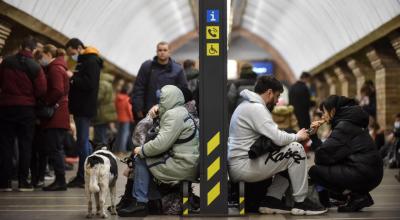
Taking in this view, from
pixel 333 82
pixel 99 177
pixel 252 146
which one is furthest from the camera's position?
pixel 333 82

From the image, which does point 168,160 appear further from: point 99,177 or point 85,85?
point 85,85

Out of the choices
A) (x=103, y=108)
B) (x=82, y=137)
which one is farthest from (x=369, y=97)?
(x=82, y=137)

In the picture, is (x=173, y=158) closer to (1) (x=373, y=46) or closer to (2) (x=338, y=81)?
(1) (x=373, y=46)

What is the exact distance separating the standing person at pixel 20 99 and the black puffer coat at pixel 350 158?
4.31 metres

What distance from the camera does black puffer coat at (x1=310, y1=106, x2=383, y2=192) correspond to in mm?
11750

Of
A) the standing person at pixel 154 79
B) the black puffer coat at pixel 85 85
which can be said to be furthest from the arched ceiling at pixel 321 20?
the black puffer coat at pixel 85 85

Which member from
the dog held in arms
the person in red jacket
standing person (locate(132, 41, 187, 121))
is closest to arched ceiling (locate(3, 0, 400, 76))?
the person in red jacket

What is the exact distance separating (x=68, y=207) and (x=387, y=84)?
1447cm

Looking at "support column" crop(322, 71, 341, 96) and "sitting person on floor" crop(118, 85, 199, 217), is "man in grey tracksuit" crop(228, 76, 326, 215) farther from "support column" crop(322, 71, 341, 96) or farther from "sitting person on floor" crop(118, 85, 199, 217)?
"support column" crop(322, 71, 341, 96)

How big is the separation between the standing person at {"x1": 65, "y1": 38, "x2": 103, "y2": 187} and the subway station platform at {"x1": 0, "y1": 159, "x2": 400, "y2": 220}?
2.64 feet

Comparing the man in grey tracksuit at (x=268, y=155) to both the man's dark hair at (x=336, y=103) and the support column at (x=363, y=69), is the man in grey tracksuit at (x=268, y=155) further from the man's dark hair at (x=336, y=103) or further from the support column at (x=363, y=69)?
the support column at (x=363, y=69)

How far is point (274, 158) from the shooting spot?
1123 cm

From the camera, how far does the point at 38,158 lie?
49.7 feet

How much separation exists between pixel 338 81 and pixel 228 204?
86.4ft
